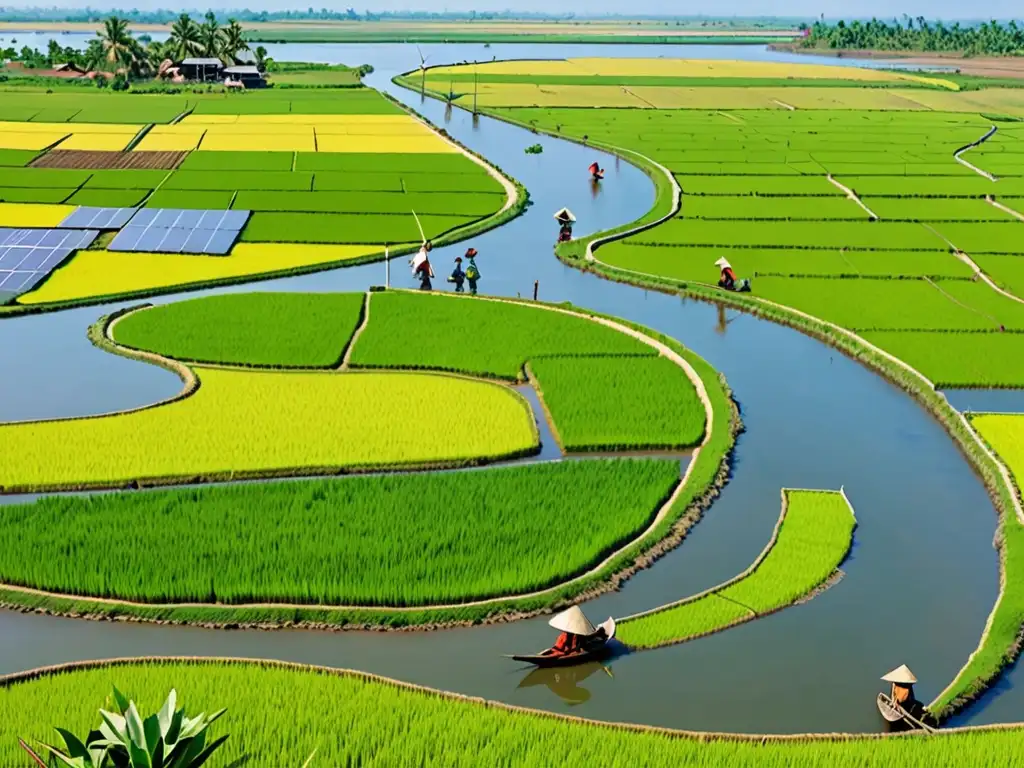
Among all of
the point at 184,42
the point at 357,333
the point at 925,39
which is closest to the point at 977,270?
the point at 357,333

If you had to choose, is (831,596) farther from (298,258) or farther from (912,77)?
(912,77)

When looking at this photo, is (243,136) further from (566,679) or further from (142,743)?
(142,743)

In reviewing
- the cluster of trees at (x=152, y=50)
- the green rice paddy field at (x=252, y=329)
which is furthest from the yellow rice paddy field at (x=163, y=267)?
the cluster of trees at (x=152, y=50)

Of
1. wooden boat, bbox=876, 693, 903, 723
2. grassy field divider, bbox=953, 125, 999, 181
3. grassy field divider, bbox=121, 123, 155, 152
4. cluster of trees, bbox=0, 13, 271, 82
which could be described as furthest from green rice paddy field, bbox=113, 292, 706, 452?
cluster of trees, bbox=0, 13, 271, 82

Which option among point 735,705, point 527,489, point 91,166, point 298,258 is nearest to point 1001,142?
point 298,258

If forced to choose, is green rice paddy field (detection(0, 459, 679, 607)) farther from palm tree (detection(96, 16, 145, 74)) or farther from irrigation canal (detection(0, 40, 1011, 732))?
palm tree (detection(96, 16, 145, 74))
